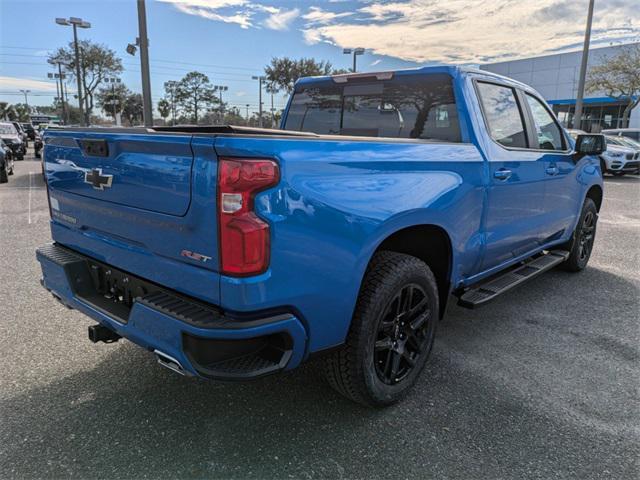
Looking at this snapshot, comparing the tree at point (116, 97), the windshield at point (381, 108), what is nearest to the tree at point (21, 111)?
the tree at point (116, 97)

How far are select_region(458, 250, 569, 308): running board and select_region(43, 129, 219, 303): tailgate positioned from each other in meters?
1.98

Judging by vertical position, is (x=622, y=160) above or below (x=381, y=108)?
below

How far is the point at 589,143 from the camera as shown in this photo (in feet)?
15.0

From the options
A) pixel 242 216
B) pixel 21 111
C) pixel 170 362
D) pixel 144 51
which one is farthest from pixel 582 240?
pixel 21 111

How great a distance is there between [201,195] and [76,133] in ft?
3.78

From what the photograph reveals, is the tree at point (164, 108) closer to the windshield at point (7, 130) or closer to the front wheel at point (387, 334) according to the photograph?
the windshield at point (7, 130)

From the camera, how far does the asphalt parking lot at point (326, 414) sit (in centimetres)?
231

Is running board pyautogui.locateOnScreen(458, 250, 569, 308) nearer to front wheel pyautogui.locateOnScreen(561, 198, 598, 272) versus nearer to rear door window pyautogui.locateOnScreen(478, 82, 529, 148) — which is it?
front wheel pyautogui.locateOnScreen(561, 198, 598, 272)

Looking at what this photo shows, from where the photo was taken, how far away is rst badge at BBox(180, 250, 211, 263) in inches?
79.4

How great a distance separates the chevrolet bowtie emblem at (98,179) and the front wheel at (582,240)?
462 centimetres

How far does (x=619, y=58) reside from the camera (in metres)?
28.2

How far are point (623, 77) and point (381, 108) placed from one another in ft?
103

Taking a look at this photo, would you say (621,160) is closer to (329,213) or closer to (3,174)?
(329,213)

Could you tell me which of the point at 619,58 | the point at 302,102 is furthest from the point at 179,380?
the point at 619,58
